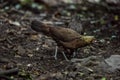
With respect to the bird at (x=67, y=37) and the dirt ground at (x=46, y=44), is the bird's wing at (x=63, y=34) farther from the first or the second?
the dirt ground at (x=46, y=44)

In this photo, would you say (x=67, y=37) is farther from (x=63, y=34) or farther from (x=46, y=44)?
(x=46, y=44)

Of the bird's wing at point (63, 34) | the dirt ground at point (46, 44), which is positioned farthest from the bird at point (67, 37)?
the dirt ground at point (46, 44)

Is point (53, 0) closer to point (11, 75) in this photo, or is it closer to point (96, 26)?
point (96, 26)

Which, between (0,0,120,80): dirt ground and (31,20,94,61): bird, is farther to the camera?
(31,20,94,61): bird

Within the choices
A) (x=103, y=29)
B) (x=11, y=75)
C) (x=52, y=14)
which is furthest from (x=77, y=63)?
(x=52, y=14)

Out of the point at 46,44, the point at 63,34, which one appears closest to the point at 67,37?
the point at 63,34

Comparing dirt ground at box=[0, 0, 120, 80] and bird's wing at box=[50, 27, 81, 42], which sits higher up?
bird's wing at box=[50, 27, 81, 42]

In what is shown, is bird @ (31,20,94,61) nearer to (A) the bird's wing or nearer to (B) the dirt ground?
(A) the bird's wing

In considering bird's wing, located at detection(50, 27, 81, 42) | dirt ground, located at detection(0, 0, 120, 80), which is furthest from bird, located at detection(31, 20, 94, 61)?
dirt ground, located at detection(0, 0, 120, 80)
